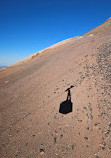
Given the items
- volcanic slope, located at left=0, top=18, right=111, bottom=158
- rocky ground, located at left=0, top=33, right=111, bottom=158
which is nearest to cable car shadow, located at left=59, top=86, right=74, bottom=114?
volcanic slope, located at left=0, top=18, right=111, bottom=158

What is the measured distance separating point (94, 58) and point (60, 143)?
8693 mm

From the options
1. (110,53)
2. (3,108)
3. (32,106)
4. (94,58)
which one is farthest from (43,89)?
(110,53)

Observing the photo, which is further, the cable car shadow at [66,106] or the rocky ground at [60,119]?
the cable car shadow at [66,106]

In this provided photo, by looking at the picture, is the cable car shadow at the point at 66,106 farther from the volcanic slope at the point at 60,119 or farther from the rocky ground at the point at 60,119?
the rocky ground at the point at 60,119

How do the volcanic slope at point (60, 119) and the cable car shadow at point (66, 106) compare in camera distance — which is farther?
the cable car shadow at point (66, 106)

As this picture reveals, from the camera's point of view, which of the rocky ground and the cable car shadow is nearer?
the rocky ground

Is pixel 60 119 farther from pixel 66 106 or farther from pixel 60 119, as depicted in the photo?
pixel 66 106

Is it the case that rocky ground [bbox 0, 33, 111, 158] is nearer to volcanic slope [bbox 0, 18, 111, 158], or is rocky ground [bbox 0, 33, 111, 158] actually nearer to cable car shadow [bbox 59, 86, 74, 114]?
volcanic slope [bbox 0, 18, 111, 158]

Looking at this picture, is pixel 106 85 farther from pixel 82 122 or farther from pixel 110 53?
pixel 110 53

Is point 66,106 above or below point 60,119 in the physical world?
above

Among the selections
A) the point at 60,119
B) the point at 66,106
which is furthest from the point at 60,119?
the point at 66,106

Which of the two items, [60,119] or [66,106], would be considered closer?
[60,119]

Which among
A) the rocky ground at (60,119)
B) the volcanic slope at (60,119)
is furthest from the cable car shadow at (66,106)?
the rocky ground at (60,119)

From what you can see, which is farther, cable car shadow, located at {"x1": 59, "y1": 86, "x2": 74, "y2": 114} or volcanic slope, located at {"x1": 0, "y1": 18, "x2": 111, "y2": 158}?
cable car shadow, located at {"x1": 59, "y1": 86, "x2": 74, "y2": 114}
